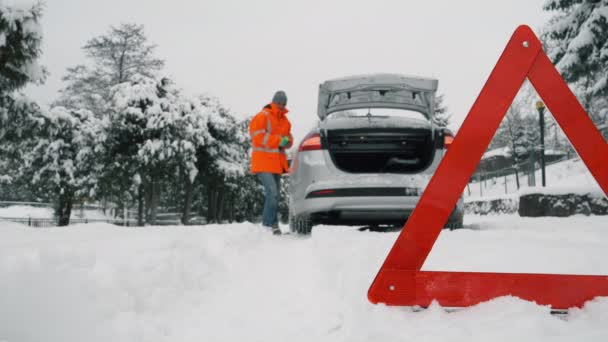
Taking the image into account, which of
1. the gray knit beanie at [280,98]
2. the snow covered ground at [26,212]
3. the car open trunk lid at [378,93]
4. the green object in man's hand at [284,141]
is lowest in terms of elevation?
the snow covered ground at [26,212]

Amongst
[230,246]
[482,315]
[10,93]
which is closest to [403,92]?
[230,246]

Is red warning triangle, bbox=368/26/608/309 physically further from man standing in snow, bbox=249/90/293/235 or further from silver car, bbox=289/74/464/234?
man standing in snow, bbox=249/90/293/235

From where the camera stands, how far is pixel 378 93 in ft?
17.2

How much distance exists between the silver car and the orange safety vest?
1079mm

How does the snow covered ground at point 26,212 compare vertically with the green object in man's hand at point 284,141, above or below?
below

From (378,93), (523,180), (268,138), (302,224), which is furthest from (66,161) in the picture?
(378,93)

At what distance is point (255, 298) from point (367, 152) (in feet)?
11.3

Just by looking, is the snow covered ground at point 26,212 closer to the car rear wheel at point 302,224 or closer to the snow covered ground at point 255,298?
the car rear wheel at point 302,224

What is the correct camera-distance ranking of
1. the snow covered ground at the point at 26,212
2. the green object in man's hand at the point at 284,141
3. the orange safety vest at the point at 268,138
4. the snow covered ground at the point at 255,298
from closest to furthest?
1. the snow covered ground at the point at 255,298
2. the orange safety vest at the point at 268,138
3. the green object in man's hand at the point at 284,141
4. the snow covered ground at the point at 26,212

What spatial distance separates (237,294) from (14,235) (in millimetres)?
2234

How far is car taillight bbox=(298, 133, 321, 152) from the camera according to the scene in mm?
4859

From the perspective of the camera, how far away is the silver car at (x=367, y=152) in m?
4.58

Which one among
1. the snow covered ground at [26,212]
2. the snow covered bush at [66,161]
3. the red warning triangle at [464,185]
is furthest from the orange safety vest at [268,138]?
the snow covered ground at [26,212]

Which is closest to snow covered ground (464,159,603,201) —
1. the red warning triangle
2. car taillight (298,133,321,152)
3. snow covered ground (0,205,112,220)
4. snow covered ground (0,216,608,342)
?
car taillight (298,133,321,152)
